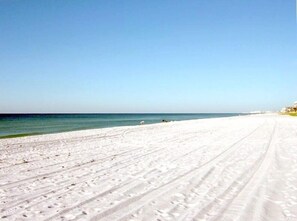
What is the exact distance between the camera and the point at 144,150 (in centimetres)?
1320

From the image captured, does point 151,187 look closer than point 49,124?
Yes

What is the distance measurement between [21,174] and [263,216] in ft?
21.6

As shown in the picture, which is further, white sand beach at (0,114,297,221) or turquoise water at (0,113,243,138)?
turquoise water at (0,113,243,138)

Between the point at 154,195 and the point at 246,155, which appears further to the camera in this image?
the point at 246,155

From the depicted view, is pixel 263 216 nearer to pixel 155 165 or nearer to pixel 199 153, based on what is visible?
pixel 155 165

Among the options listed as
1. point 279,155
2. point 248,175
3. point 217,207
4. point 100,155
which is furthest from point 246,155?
point 217,207

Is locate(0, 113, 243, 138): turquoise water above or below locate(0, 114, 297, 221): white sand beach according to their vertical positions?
below

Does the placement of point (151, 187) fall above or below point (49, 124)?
above

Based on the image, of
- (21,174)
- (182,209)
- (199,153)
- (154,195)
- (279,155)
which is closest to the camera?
(182,209)

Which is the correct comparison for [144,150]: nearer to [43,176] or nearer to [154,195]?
[43,176]

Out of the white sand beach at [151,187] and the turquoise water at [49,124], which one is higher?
the white sand beach at [151,187]

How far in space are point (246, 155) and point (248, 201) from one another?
579 cm

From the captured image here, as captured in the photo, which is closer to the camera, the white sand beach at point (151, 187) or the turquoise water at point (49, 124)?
the white sand beach at point (151, 187)

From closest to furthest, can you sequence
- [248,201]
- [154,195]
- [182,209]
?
[182,209]
[248,201]
[154,195]
